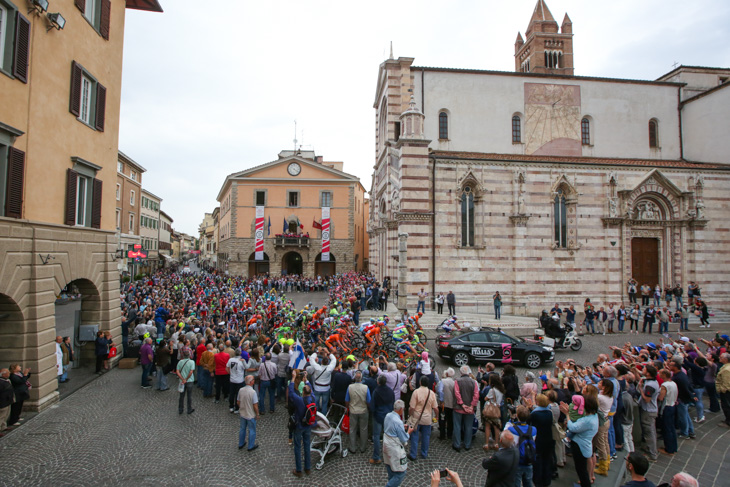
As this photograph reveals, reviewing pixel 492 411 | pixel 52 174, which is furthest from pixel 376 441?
pixel 52 174

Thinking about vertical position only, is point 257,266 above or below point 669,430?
above

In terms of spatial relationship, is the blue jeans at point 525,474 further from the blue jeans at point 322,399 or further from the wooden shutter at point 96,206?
the wooden shutter at point 96,206

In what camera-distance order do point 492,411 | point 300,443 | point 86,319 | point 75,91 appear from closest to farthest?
1. point 300,443
2. point 492,411
3. point 75,91
4. point 86,319

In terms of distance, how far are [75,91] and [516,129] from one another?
22.8 m

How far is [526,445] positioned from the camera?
571cm

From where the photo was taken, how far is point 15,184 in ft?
29.2

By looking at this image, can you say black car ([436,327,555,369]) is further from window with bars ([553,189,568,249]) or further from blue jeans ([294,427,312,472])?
window with bars ([553,189,568,249])

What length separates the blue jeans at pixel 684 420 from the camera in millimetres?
8008

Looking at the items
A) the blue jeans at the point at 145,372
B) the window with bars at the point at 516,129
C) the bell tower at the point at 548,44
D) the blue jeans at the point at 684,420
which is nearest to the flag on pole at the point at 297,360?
the blue jeans at the point at 145,372

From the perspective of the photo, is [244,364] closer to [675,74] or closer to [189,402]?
[189,402]

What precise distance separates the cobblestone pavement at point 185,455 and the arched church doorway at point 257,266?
30723mm

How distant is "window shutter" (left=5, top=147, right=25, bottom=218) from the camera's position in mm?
8742

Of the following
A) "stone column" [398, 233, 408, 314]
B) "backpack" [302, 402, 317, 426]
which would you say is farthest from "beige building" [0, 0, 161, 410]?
"stone column" [398, 233, 408, 314]

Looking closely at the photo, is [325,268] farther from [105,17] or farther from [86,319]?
[105,17]
